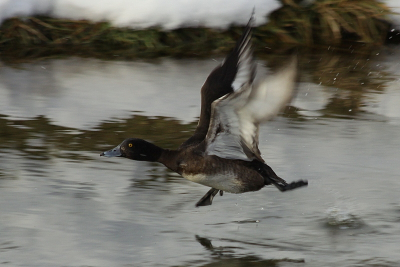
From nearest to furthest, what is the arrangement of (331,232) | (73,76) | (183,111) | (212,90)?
(331,232), (212,90), (183,111), (73,76)

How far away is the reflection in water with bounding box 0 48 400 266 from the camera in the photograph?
4.36 metres

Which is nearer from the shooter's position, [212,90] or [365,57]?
[212,90]

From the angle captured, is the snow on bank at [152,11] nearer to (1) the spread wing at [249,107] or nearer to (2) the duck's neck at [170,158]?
(2) the duck's neck at [170,158]

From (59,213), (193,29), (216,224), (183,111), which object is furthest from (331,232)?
(193,29)

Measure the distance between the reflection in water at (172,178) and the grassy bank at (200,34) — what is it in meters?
0.88

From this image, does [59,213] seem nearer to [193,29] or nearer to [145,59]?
[145,59]

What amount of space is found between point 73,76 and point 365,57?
354 centimetres

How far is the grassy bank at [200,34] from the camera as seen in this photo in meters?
9.52

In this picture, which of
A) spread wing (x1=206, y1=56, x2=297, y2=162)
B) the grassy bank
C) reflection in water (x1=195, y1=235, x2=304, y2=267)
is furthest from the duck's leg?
the grassy bank

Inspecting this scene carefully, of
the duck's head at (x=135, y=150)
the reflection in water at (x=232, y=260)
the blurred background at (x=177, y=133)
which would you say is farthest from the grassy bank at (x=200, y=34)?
the reflection in water at (x=232, y=260)

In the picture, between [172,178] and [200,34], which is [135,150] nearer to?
[172,178]

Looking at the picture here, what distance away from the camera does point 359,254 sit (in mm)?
4328

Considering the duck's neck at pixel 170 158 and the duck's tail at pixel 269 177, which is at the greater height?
the duck's neck at pixel 170 158

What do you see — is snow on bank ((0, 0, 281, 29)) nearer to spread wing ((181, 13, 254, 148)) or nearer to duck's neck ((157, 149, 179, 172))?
spread wing ((181, 13, 254, 148))
